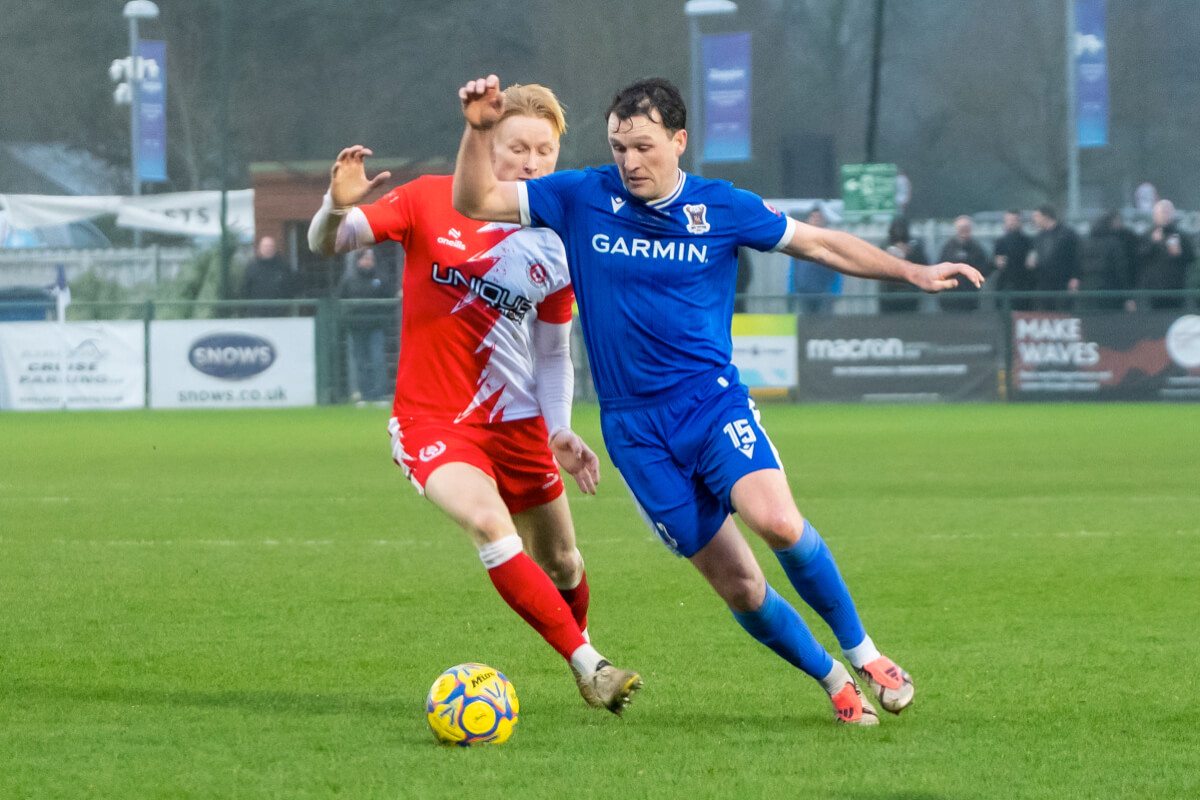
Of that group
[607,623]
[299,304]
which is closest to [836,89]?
[299,304]

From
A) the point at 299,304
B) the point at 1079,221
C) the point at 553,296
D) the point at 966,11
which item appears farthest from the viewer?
the point at 966,11

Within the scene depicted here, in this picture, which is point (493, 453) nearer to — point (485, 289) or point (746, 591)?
point (485, 289)

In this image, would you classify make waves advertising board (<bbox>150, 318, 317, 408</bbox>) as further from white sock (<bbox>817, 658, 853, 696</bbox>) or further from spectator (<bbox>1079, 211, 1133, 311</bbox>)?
white sock (<bbox>817, 658, 853, 696</bbox>)

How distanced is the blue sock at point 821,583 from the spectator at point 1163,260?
18.9 meters

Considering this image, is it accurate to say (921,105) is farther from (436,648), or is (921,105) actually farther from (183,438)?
(436,648)

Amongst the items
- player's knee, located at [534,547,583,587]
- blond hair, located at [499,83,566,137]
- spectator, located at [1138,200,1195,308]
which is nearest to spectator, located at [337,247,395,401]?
spectator, located at [1138,200,1195,308]

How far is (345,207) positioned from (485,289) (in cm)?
56

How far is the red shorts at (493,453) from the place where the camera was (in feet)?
18.3

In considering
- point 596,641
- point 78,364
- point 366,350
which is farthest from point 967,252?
point 596,641

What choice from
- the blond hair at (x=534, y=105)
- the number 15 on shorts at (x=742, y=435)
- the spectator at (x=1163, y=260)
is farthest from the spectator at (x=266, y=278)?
the number 15 on shorts at (x=742, y=435)

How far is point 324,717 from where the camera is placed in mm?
5281

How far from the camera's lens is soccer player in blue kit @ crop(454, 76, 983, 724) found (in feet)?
16.6

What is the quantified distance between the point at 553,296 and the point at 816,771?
6.56ft

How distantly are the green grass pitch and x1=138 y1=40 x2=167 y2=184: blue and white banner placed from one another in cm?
1881
